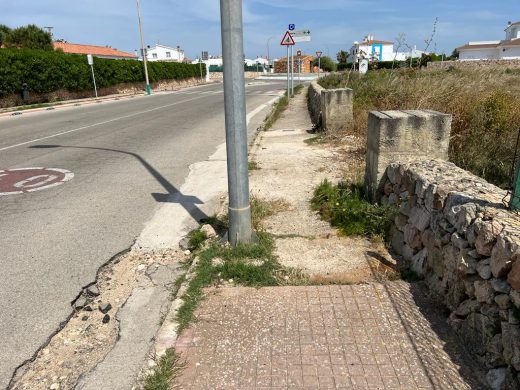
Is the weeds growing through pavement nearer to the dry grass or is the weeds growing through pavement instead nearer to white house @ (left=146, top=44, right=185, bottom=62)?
the dry grass

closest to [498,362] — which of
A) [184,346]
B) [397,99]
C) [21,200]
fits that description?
[184,346]

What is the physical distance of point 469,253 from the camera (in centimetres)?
293

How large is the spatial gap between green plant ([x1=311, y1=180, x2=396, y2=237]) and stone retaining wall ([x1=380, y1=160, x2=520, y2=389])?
292mm

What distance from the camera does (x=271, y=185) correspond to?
6766mm

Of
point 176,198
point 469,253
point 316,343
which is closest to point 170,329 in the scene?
point 316,343

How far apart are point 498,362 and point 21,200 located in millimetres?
6304

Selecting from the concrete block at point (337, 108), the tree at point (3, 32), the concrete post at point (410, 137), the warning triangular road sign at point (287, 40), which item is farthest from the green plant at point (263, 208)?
the tree at point (3, 32)

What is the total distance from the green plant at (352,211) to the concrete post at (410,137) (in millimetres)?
416

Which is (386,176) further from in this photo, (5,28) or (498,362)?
(5,28)

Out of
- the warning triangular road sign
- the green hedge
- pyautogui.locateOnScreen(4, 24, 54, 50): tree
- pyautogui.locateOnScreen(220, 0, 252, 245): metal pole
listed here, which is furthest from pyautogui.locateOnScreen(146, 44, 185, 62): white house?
pyautogui.locateOnScreen(220, 0, 252, 245): metal pole

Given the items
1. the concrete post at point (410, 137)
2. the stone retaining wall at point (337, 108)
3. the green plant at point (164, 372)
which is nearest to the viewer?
the green plant at point (164, 372)

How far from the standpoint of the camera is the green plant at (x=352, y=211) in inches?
184

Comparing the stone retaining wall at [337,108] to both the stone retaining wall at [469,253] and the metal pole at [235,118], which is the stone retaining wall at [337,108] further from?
the metal pole at [235,118]

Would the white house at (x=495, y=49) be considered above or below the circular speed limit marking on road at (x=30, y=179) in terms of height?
above
